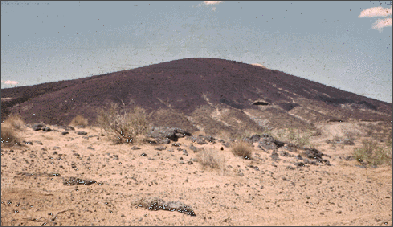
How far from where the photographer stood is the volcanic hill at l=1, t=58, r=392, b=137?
90.2ft

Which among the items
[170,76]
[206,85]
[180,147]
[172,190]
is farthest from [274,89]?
[172,190]

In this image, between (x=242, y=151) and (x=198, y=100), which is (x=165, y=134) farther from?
(x=198, y=100)

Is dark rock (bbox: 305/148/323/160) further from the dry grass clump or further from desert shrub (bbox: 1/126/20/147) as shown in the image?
desert shrub (bbox: 1/126/20/147)

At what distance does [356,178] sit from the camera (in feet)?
22.8

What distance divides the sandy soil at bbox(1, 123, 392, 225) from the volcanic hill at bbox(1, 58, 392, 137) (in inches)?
656

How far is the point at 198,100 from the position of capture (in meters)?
33.9

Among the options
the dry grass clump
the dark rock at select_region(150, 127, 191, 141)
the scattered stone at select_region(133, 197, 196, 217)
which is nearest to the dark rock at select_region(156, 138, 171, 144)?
the dark rock at select_region(150, 127, 191, 141)

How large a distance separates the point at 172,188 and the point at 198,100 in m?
29.0

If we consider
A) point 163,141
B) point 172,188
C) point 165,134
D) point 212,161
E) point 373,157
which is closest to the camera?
point 172,188

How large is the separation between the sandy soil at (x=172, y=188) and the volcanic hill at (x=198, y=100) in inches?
656

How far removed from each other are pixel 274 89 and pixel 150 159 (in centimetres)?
3748

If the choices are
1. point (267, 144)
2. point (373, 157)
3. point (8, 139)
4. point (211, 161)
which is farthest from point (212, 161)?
point (373, 157)

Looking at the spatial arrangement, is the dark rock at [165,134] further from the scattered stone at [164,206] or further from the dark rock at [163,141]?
the scattered stone at [164,206]

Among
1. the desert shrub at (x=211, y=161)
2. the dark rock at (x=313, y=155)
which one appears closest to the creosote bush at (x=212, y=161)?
the desert shrub at (x=211, y=161)
